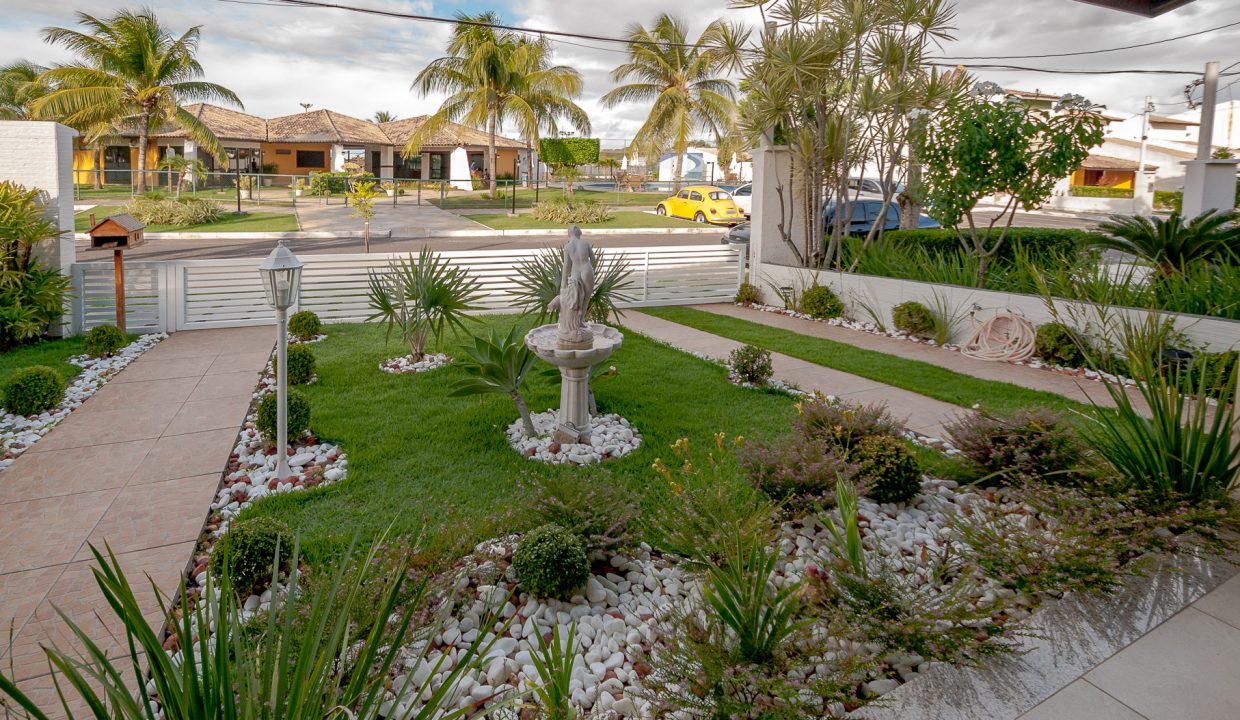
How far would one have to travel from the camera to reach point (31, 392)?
641 centimetres

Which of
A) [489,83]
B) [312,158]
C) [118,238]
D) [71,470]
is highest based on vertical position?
[489,83]

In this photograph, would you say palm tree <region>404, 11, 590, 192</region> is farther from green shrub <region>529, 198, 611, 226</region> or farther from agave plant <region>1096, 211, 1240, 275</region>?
agave plant <region>1096, 211, 1240, 275</region>

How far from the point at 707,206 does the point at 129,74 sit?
21.0 m

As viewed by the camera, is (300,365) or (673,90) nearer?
(300,365)

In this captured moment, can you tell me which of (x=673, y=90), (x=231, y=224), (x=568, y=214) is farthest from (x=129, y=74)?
(x=673, y=90)

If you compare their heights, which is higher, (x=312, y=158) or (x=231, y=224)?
(x=312, y=158)

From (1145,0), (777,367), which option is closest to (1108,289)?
(777,367)

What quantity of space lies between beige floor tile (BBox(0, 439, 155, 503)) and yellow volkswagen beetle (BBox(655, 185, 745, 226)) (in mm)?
24718

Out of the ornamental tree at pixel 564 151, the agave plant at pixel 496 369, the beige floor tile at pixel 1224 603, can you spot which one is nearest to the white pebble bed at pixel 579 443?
the agave plant at pixel 496 369

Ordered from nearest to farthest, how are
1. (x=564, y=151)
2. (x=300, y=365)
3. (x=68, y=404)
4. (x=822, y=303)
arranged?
(x=68, y=404) < (x=300, y=365) < (x=822, y=303) < (x=564, y=151)

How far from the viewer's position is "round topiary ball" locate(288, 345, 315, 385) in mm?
7355

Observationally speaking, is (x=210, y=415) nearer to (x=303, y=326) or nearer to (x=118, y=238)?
(x=303, y=326)

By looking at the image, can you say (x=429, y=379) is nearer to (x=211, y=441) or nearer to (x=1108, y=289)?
(x=211, y=441)

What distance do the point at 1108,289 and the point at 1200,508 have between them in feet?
16.9
